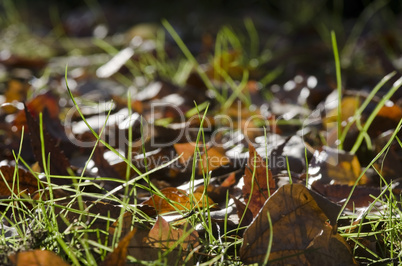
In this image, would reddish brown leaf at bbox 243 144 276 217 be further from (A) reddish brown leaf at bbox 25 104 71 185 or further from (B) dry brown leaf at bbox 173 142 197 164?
(A) reddish brown leaf at bbox 25 104 71 185

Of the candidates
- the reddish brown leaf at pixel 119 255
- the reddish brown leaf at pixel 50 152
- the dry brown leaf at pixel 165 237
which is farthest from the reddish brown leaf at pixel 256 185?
the reddish brown leaf at pixel 50 152

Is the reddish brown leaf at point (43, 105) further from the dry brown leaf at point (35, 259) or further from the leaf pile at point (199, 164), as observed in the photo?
the dry brown leaf at point (35, 259)

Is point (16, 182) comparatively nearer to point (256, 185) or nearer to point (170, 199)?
point (170, 199)

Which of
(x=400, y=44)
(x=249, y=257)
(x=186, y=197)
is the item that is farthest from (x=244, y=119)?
(x=400, y=44)

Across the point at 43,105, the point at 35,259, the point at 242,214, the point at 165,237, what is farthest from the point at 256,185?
the point at 43,105

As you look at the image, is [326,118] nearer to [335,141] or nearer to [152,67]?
[335,141]

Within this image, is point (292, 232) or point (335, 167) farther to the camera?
point (335, 167)
